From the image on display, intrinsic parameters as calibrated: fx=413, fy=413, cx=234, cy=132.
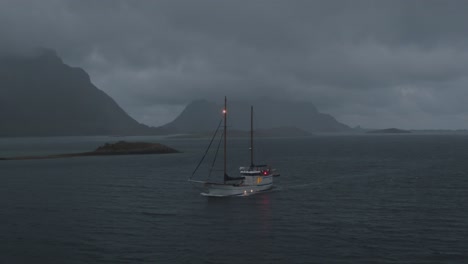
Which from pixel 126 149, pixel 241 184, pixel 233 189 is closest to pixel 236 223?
pixel 233 189

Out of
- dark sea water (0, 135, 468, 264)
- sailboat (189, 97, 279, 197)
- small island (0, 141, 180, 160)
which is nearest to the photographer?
dark sea water (0, 135, 468, 264)

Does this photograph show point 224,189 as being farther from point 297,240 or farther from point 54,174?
point 54,174

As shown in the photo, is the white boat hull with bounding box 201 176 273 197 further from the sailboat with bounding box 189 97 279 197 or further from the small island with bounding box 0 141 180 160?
the small island with bounding box 0 141 180 160

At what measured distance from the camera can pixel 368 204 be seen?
174 ft

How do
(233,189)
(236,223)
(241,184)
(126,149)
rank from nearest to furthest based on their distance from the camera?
(236,223) < (233,189) < (241,184) < (126,149)

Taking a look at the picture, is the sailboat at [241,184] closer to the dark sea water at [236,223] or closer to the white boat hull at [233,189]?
the white boat hull at [233,189]

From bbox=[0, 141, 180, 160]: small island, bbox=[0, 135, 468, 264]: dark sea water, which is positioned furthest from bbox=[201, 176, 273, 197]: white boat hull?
bbox=[0, 141, 180, 160]: small island

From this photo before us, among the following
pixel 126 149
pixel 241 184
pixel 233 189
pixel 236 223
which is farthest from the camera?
pixel 126 149

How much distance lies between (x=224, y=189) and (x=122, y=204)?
14.4 metres

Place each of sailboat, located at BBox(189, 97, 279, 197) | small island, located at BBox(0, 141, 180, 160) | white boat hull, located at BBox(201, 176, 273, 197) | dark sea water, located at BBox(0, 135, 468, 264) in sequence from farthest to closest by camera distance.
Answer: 1. small island, located at BBox(0, 141, 180, 160)
2. sailboat, located at BBox(189, 97, 279, 197)
3. white boat hull, located at BBox(201, 176, 273, 197)
4. dark sea water, located at BBox(0, 135, 468, 264)

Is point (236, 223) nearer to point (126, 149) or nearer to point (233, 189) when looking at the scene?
point (233, 189)

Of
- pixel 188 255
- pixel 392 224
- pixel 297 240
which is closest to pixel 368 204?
pixel 392 224

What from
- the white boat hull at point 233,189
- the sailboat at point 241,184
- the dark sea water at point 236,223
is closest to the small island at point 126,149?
the dark sea water at point 236,223

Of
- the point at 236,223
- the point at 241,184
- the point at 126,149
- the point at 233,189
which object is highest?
the point at 126,149
